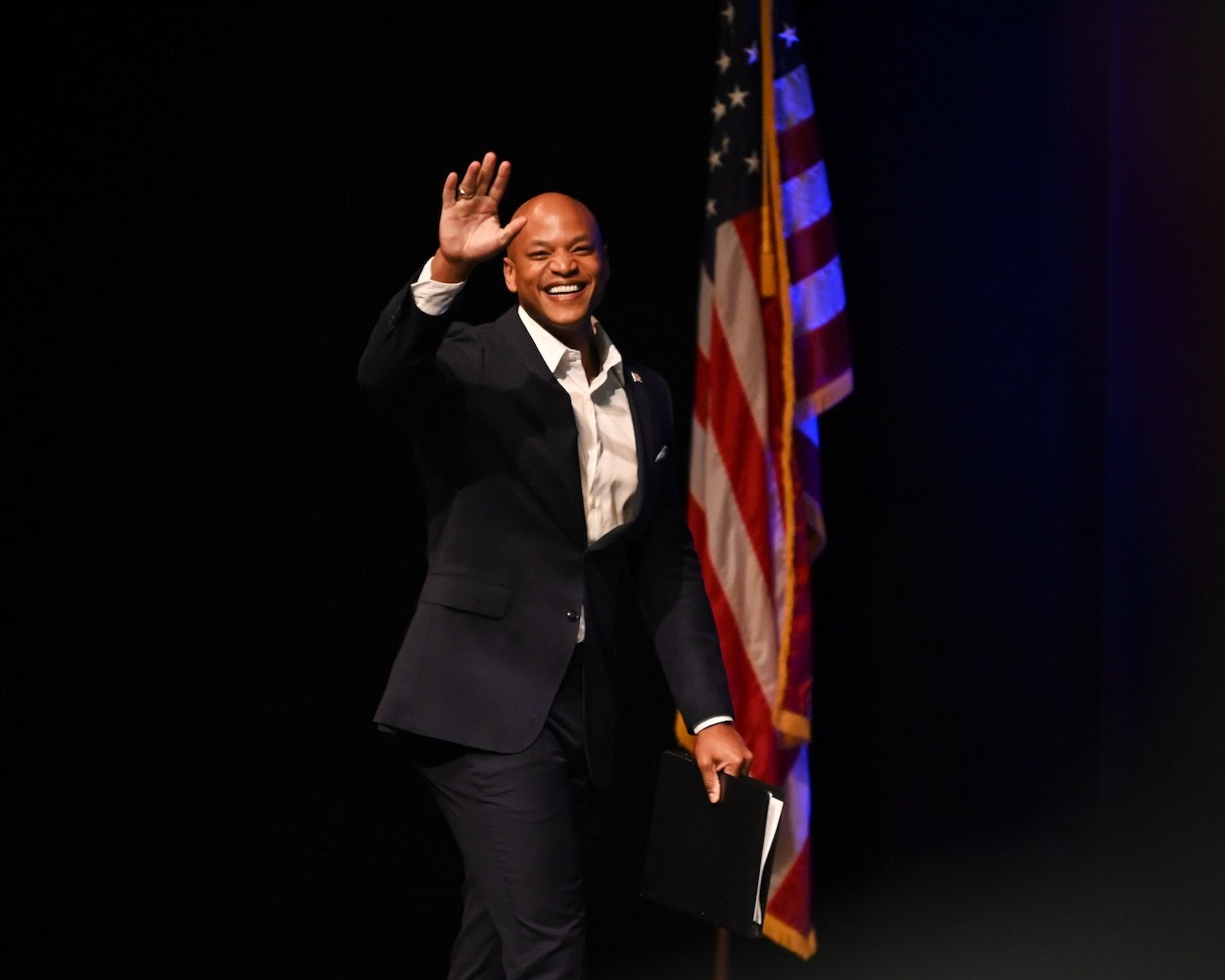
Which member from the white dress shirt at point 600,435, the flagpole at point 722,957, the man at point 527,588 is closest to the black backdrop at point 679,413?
→ the flagpole at point 722,957

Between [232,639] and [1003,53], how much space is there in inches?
91.2

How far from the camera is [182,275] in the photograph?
2.75 m

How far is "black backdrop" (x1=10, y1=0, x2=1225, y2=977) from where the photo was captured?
2658 millimetres

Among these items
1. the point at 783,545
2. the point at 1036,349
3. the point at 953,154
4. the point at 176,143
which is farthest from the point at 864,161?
the point at 176,143

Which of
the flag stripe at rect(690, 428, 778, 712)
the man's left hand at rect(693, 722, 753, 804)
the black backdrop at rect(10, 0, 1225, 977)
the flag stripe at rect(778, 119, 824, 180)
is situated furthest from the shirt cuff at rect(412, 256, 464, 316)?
the flag stripe at rect(778, 119, 824, 180)

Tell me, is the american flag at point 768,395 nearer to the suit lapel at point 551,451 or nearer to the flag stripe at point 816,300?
the flag stripe at point 816,300

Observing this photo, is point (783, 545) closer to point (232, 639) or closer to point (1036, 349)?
point (1036, 349)

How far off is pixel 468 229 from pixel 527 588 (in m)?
0.55

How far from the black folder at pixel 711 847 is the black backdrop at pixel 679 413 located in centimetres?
96

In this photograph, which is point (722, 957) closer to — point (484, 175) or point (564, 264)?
point (564, 264)

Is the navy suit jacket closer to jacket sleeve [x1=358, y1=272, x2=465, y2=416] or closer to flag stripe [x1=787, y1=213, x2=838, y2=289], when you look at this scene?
jacket sleeve [x1=358, y1=272, x2=465, y2=416]

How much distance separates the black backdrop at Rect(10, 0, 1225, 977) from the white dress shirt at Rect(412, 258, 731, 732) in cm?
89

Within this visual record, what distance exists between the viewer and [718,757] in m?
2.25

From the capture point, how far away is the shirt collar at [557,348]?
2.19 metres
